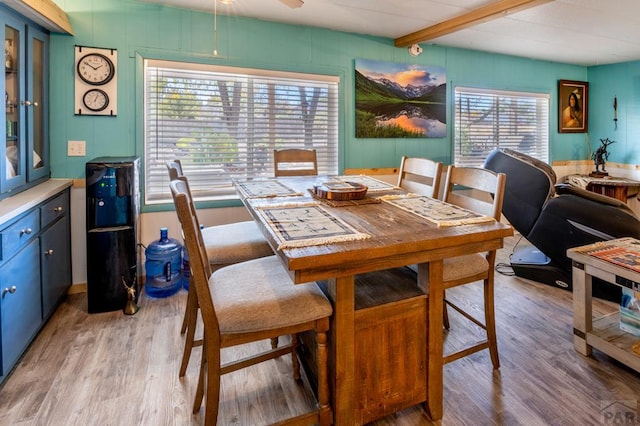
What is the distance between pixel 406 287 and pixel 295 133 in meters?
2.34

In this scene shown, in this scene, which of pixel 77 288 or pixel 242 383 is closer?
pixel 242 383

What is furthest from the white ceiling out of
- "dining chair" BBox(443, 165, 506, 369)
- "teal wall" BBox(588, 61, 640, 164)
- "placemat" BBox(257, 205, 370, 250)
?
"placemat" BBox(257, 205, 370, 250)

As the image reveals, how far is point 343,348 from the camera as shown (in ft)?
4.46

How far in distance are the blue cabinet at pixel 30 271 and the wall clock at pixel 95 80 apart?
67 cm

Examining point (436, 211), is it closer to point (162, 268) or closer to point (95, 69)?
point (162, 268)

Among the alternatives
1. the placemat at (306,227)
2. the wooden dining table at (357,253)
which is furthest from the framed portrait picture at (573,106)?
the placemat at (306,227)

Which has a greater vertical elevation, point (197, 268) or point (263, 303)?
point (197, 268)

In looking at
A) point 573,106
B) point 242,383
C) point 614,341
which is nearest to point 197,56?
point 242,383

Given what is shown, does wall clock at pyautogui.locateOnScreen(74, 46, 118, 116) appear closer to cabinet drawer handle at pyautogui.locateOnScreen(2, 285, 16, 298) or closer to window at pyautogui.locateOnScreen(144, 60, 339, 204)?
window at pyautogui.locateOnScreen(144, 60, 339, 204)

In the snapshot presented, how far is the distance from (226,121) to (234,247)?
5.29ft

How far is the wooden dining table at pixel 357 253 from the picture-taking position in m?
1.19

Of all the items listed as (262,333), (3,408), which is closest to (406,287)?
(262,333)

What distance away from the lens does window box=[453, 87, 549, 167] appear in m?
4.41

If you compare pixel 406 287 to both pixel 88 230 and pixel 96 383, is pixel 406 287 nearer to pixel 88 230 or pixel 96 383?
pixel 96 383
